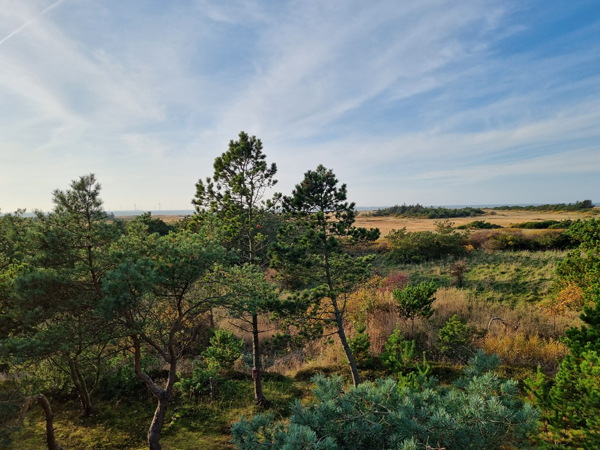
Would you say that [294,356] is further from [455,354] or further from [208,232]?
[208,232]

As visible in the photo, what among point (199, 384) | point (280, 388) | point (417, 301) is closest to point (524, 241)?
point (417, 301)

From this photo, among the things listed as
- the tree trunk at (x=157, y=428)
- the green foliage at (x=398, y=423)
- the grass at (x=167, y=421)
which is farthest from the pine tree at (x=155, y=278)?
the green foliage at (x=398, y=423)

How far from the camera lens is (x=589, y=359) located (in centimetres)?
353

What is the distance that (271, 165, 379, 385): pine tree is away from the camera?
7441 mm

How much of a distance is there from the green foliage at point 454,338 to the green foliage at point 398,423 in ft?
22.2

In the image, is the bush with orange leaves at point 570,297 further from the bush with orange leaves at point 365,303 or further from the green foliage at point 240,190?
the green foliage at point 240,190

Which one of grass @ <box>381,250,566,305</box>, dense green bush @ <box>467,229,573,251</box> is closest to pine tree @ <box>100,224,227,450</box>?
grass @ <box>381,250,566,305</box>

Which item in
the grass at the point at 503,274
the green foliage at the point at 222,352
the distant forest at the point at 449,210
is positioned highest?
the distant forest at the point at 449,210

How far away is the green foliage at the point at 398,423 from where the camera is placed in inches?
100

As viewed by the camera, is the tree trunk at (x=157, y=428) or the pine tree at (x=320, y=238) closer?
the tree trunk at (x=157, y=428)

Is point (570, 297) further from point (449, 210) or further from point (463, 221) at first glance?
point (449, 210)

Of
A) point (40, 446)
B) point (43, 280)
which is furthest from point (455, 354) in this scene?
point (40, 446)

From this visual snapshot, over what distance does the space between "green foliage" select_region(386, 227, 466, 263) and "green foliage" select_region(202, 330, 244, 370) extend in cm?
1887

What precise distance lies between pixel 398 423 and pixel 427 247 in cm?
2532
